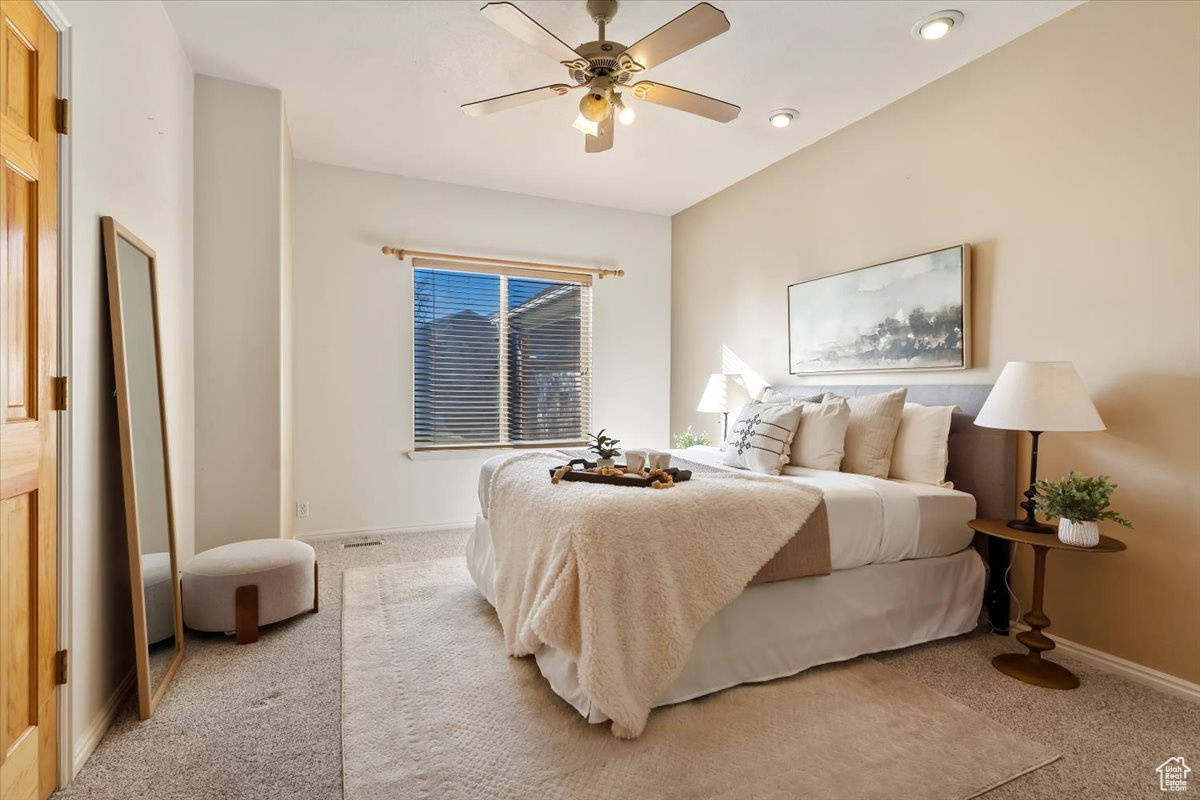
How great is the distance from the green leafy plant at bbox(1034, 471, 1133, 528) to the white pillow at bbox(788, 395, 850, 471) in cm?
90

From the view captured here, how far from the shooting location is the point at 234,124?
3143 mm

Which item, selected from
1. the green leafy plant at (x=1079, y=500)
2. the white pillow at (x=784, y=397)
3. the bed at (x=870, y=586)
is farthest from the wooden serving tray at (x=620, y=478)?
the green leafy plant at (x=1079, y=500)

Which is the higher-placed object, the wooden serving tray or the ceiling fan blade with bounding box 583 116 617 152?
the ceiling fan blade with bounding box 583 116 617 152

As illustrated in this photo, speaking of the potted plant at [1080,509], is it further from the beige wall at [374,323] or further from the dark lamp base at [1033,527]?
the beige wall at [374,323]

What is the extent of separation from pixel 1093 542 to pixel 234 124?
4.43 metres

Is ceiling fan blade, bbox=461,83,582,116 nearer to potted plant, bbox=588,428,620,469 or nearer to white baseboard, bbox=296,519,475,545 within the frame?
potted plant, bbox=588,428,620,469

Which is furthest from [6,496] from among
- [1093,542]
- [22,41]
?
[1093,542]

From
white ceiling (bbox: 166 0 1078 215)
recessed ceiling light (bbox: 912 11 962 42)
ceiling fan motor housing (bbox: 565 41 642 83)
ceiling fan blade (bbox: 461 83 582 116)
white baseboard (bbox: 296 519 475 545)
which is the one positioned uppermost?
white ceiling (bbox: 166 0 1078 215)

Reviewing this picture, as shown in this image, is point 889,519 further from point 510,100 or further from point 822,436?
point 510,100

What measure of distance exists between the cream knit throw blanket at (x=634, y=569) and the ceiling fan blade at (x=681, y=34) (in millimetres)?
1674

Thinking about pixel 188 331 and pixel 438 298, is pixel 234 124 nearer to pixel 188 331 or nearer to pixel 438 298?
pixel 188 331

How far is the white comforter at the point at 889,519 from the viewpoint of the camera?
234 cm

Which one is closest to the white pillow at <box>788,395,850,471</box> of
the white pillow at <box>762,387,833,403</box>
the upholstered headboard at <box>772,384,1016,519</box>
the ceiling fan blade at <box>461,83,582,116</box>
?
the white pillow at <box>762,387,833,403</box>

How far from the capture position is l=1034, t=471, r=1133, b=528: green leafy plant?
2.11 metres
